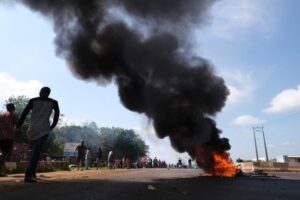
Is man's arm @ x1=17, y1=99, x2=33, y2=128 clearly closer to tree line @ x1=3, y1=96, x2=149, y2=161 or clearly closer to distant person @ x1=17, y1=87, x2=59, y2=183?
distant person @ x1=17, y1=87, x2=59, y2=183

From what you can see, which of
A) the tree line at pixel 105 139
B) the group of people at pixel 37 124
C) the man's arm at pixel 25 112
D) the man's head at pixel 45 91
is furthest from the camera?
the tree line at pixel 105 139

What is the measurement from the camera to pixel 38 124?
8461mm

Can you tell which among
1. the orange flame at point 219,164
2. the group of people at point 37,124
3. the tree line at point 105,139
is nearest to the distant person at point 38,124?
the group of people at point 37,124

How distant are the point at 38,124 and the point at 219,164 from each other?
10541mm

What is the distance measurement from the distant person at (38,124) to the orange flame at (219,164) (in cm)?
A: 969

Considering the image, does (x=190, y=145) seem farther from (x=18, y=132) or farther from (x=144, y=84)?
(x=18, y=132)

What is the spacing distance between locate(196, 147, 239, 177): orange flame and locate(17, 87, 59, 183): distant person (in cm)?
969

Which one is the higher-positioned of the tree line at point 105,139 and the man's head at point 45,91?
the tree line at point 105,139

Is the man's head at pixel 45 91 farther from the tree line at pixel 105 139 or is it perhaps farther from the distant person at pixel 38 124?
the tree line at pixel 105 139

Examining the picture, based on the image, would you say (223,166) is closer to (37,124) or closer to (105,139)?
(37,124)

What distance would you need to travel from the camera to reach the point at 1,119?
10789mm

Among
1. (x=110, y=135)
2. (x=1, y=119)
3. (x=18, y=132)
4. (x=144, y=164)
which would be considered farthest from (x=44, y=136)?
(x=110, y=135)

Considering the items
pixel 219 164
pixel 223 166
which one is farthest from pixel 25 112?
pixel 219 164

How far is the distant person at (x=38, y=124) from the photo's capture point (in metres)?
8.30
